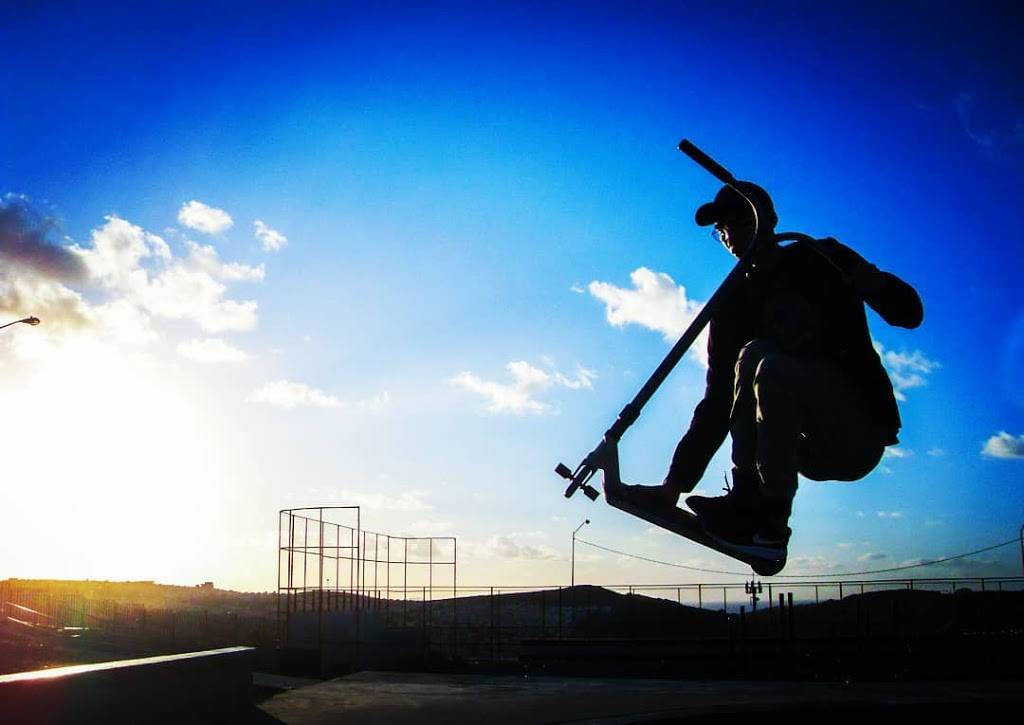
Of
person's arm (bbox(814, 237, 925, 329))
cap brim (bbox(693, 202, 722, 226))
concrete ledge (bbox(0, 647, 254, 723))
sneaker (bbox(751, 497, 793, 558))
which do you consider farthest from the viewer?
cap brim (bbox(693, 202, 722, 226))

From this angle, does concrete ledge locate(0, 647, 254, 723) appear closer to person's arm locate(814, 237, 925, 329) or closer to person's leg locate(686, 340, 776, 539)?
person's leg locate(686, 340, 776, 539)

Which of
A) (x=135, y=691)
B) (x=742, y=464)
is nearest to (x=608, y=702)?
(x=742, y=464)

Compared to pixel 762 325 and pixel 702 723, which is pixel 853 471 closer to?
pixel 762 325

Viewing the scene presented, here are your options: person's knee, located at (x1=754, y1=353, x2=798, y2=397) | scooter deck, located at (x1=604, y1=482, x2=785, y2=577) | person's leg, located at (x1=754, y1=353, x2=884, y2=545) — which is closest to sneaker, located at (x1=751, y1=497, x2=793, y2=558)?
person's leg, located at (x1=754, y1=353, x2=884, y2=545)

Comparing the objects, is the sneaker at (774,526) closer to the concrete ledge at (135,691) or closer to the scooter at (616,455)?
the scooter at (616,455)

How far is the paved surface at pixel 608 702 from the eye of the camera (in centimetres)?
621

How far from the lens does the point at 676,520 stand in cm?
462

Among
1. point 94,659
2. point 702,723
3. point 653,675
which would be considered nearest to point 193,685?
point 702,723

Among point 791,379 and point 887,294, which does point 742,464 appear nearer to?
point 791,379

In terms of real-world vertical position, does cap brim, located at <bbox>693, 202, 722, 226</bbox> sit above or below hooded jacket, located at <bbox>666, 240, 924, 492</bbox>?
above

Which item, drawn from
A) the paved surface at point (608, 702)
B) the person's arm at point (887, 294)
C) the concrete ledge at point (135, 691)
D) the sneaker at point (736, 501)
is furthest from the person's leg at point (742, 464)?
the concrete ledge at point (135, 691)

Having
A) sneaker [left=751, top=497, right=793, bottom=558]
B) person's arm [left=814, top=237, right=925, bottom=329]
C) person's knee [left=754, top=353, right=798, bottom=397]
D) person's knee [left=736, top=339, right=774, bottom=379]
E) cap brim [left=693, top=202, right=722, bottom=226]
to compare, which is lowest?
sneaker [left=751, top=497, right=793, bottom=558]

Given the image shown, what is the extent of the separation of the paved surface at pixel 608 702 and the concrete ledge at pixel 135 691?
71cm

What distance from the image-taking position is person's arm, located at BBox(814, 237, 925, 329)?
4184 millimetres
